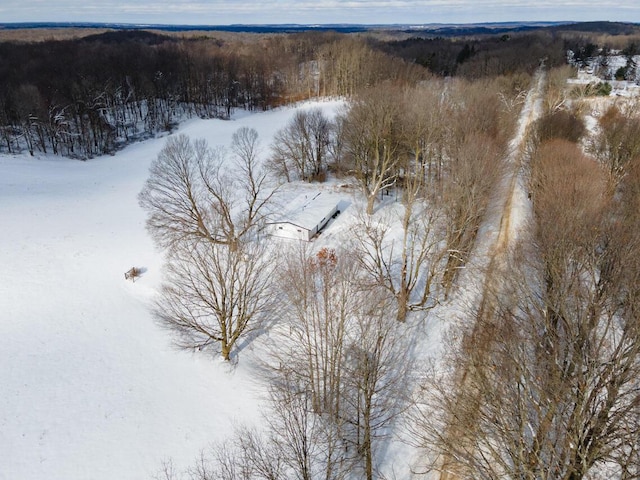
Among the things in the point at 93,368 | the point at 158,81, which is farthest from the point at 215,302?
the point at 158,81

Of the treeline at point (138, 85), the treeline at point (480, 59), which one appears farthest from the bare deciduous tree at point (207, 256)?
the treeline at point (480, 59)

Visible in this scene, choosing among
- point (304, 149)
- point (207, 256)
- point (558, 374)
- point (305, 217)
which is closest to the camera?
point (558, 374)

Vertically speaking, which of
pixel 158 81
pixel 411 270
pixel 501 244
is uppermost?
pixel 158 81

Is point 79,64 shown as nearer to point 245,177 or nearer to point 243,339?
point 245,177

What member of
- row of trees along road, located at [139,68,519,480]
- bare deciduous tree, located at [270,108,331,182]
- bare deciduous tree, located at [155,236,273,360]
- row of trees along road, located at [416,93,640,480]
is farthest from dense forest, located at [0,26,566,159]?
row of trees along road, located at [416,93,640,480]

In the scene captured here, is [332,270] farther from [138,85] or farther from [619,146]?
[138,85]

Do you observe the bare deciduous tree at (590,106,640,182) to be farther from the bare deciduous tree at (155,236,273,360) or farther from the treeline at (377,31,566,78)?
the treeline at (377,31,566,78)
